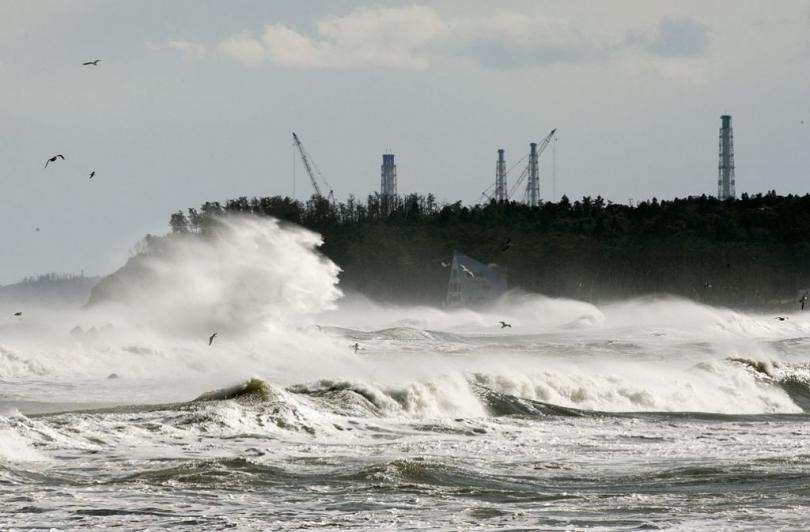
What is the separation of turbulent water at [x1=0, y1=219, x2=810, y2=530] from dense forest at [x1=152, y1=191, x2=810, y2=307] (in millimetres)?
86905

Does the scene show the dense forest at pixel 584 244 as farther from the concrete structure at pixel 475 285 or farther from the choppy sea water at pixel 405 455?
the choppy sea water at pixel 405 455

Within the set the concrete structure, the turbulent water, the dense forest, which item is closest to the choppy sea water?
the turbulent water

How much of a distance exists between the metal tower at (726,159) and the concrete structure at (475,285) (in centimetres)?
3227

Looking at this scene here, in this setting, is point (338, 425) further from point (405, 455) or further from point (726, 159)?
point (726, 159)

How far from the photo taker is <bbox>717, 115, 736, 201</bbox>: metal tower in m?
180

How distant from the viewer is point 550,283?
163 meters

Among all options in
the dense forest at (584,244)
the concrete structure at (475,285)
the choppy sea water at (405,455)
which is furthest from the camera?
the dense forest at (584,244)

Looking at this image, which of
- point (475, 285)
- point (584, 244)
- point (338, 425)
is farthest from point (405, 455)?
point (584, 244)

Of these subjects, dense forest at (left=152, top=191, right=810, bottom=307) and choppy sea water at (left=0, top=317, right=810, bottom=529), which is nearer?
choppy sea water at (left=0, top=317, right=810, bottom=529)

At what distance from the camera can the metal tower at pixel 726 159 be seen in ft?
592

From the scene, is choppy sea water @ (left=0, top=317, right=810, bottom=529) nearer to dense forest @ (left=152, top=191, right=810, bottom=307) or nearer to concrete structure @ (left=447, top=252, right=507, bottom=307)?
concrete structure @ (left=447, top=252, right=507, bottom=307)

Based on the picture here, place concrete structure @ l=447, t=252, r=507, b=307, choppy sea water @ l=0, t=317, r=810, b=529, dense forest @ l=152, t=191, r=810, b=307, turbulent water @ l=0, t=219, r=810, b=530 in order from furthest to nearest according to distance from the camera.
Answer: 1. dense forest @ l=152, t=191, r=810, b=307
2. concrete structure @ l=447, t=252, r=507, b=307
3. turbulent water @ l=0, t=219, r=810, b=530
4. choppy sea water @ l=0, t=317, r=810, b=529

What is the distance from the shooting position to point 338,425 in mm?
34625

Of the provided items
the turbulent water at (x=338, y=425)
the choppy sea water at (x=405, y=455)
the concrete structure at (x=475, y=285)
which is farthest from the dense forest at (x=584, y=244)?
the choppy sea water at (x=405, y=455)
